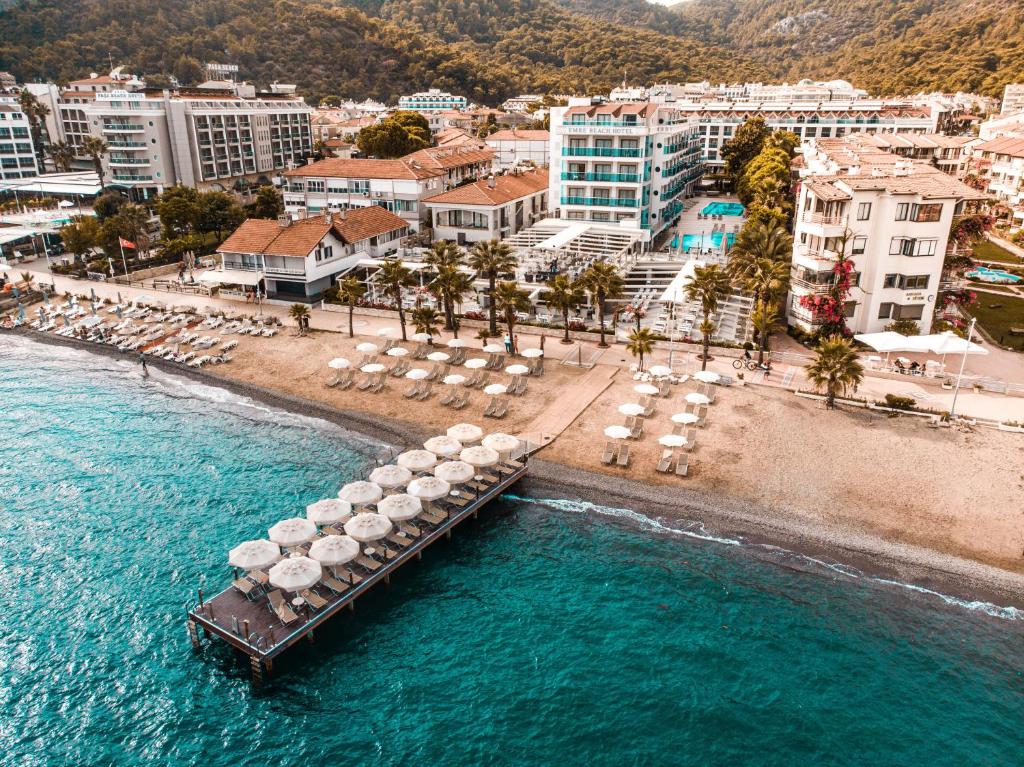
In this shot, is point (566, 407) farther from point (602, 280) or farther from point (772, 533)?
point (772, 533)

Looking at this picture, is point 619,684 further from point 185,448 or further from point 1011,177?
point 1011,177

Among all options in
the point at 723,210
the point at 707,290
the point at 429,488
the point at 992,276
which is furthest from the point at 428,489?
the point at 723,210

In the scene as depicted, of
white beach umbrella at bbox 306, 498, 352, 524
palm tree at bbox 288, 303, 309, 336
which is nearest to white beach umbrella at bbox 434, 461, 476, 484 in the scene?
white beach umbrella at bbox 306, 498, 352, 524

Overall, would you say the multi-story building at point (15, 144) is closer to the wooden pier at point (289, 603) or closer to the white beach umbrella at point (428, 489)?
the white beach umbrella at point (428, 489)

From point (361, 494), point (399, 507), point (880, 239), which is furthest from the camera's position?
point (880, 239)

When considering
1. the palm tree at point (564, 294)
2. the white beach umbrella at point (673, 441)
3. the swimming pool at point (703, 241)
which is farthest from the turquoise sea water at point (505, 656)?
the swimming pool at point (703, 241)

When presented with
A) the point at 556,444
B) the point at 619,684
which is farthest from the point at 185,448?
the point at 619,684
